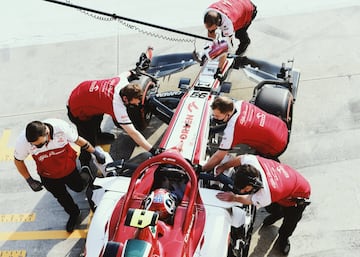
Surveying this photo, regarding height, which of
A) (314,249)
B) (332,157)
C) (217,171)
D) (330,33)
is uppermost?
(330,33)

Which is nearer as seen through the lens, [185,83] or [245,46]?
[185,83]

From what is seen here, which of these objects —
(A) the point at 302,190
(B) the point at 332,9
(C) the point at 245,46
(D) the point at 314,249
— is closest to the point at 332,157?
(D) the point at 314,249

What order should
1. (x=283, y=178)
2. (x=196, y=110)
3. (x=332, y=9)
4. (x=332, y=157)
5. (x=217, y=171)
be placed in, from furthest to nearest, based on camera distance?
1. (x=332, y=9)
2. (x=332, y=157)
3. (x=196, y=110)
4. (x=217, y=171)
5. (x=283, y=178)

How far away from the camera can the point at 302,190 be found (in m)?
4.59

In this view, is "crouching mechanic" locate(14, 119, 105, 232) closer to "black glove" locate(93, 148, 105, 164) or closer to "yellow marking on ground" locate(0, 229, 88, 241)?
"black glove" locate(93, 148, 105, 164)

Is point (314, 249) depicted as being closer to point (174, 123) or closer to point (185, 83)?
point (174, 123)

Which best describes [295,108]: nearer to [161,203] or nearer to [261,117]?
[261,117]

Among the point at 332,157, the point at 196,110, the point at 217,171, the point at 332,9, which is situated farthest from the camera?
the point at 332,9

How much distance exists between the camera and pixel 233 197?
4.46 m

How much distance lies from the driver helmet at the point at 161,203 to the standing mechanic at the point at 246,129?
3.05ft

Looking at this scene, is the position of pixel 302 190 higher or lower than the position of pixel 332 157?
higher

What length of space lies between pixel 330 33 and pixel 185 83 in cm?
328

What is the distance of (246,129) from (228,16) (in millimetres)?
2309

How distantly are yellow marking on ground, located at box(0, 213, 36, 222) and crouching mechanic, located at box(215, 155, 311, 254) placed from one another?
8.56ft
